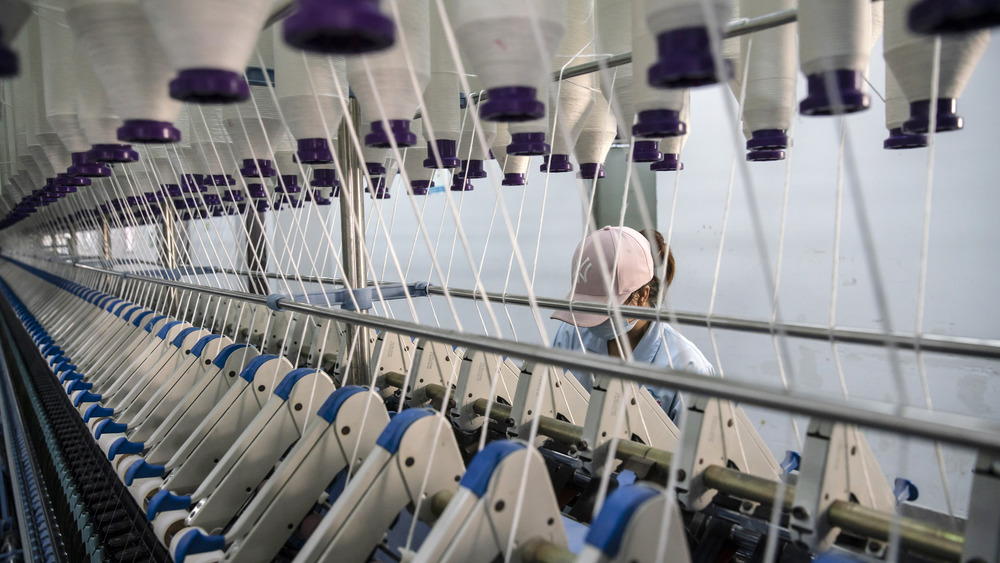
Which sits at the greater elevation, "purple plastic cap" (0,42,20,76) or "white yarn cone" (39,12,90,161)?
"white yarn cone" (39,12,90,161)

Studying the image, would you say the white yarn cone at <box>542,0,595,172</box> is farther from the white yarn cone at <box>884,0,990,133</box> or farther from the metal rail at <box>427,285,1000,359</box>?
the white yarn cone at <box>884,0,990,133</box>

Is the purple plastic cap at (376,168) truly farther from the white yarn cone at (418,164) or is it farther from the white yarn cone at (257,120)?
the white yarn cone at (257,120)

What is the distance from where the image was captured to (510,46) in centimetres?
77

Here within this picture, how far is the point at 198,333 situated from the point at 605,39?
1.62 m

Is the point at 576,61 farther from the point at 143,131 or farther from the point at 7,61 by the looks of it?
the point at 7,61

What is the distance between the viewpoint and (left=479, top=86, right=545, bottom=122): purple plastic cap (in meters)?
0.79

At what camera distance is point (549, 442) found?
5.39 feet

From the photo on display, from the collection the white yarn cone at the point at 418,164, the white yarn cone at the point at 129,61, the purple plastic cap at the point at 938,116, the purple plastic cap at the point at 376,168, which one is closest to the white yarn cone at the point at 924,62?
the purple plastic cap at the point at 938,116

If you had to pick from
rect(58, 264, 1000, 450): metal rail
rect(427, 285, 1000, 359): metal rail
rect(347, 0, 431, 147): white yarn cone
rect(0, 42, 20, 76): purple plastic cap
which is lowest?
rect(427, 285, 1000, 359): metal rail

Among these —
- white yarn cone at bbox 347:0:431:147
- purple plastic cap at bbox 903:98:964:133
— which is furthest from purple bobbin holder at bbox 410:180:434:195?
purple plastic cap at bbox 903:98:964:133

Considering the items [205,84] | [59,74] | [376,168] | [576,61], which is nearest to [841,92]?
[205,84]

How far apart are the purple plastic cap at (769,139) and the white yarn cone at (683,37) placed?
675 mm

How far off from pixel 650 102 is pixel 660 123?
4 centimetres

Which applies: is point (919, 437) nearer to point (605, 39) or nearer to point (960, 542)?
point (960, 542)
